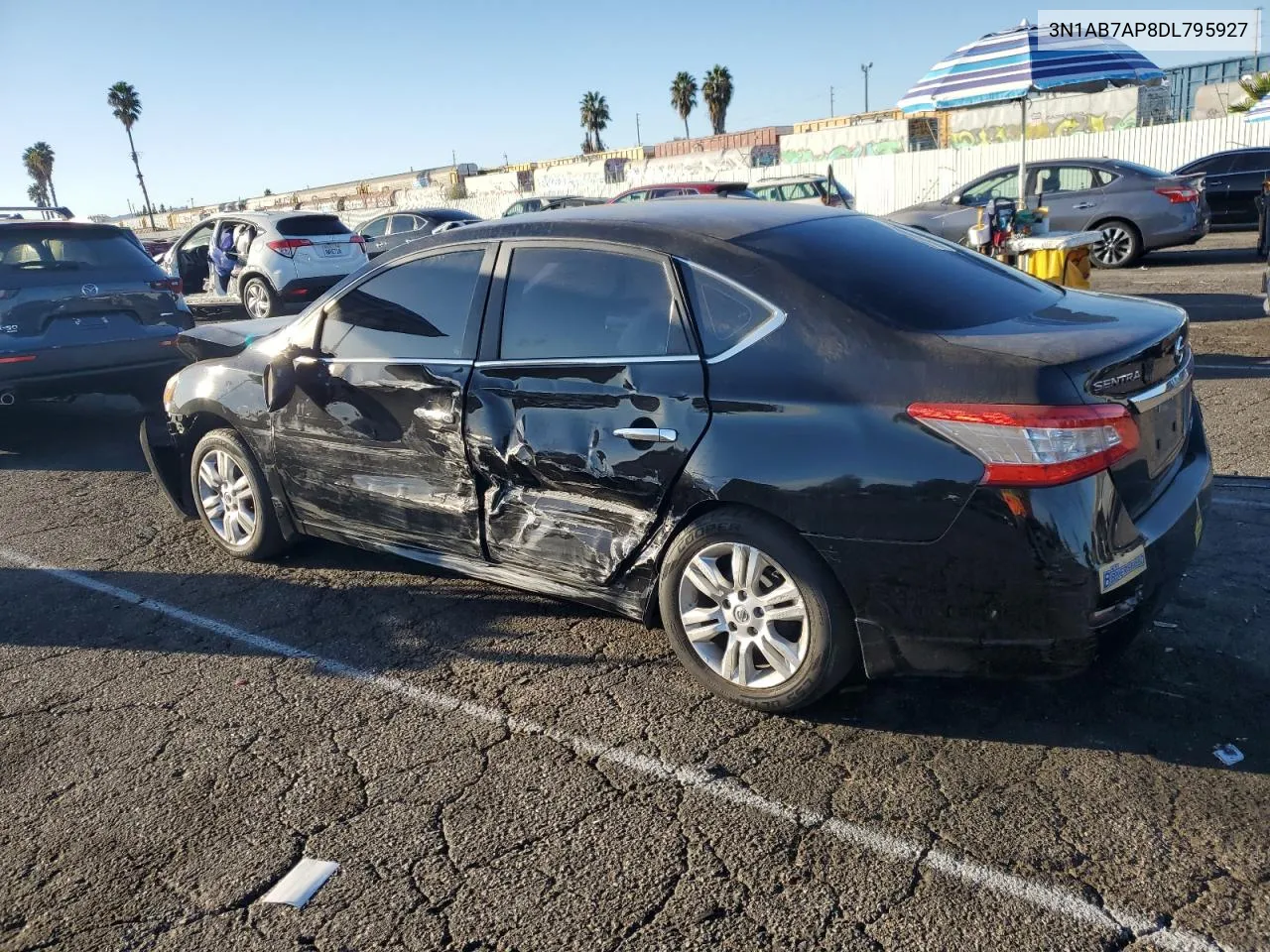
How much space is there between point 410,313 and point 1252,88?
32057mm

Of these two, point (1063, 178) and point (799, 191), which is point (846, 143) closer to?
point (799, 191)

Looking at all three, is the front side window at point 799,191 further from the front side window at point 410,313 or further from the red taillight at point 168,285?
the front side window at point 410,313

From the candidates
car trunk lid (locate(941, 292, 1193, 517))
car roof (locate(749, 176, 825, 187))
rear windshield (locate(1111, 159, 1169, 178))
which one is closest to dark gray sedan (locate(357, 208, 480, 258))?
car roof (locate(749, 176, 825, 187))

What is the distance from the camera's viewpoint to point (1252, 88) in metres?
28.8

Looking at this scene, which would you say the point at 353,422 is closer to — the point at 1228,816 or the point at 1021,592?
the point at 1021,592

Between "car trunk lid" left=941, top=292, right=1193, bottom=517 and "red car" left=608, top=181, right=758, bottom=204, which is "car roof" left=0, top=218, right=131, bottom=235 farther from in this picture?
"red car" left=608, top=181, right=758, bottom=204

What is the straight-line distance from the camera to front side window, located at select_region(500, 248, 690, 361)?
3.60 metres

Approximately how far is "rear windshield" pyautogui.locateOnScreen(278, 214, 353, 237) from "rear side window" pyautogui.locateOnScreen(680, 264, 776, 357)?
39.6ft

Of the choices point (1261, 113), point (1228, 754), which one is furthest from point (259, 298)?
point (1261, 113)

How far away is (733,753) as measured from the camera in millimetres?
3289

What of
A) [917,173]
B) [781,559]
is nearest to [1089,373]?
[781,559]

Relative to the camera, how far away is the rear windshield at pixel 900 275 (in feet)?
10.9

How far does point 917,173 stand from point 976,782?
2595cm

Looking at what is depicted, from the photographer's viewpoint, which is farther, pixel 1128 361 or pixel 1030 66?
pixel 1030 66
